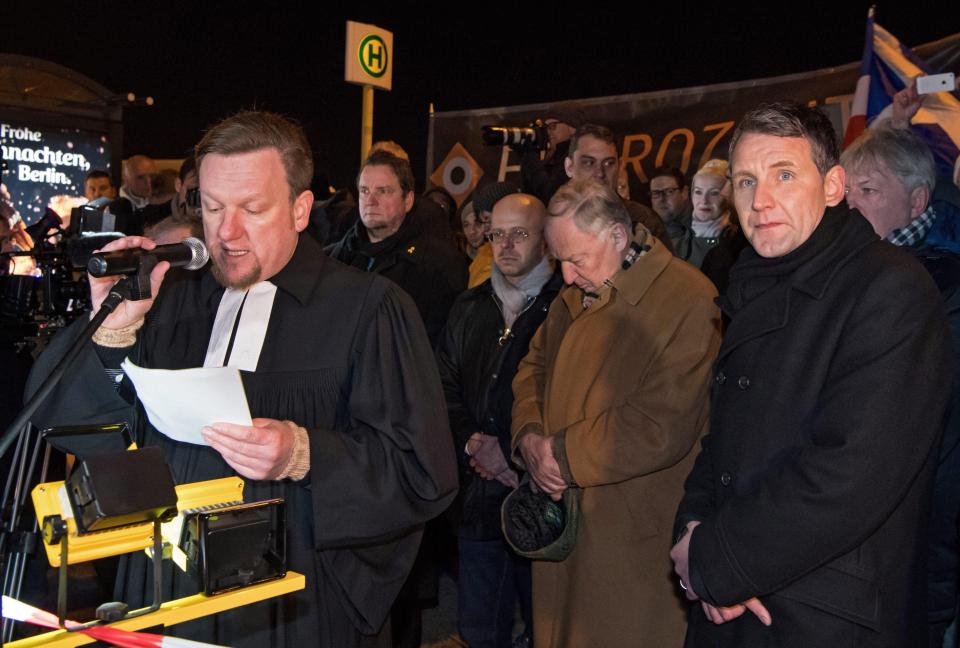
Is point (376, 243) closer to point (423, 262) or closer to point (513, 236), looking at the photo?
point (423, 262)

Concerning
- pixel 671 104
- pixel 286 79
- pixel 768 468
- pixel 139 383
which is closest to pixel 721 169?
pixel 671 104

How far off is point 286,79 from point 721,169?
9.55 metres

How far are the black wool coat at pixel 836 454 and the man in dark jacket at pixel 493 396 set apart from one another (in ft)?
5.96

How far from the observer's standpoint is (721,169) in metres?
4.71

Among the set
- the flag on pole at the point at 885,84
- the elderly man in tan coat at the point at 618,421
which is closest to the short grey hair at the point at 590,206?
the elderly man in tan coat at the point at 618,421

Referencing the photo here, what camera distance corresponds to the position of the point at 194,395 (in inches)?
64.8

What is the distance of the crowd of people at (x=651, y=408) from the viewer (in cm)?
Result: 186

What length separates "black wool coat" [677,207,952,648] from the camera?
1832mm

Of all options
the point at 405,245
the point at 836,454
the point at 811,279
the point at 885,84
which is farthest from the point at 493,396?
the point at 885,84

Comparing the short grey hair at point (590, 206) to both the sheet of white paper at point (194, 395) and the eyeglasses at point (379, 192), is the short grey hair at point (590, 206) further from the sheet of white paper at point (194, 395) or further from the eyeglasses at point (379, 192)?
the sheet of white paper at point (194, 395)

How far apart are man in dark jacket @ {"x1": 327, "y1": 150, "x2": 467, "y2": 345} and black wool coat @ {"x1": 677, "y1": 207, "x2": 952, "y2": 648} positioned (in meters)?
2.63

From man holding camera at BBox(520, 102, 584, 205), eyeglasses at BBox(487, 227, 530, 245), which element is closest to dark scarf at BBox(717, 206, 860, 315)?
eyeglasses at BBox(487, 227, 530, 245)

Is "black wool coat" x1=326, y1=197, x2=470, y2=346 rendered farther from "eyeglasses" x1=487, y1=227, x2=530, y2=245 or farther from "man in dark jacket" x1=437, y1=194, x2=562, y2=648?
"eyeglasses" x1=487, y1=227, x2=530, y2=245

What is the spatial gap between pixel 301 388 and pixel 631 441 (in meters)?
1.26
